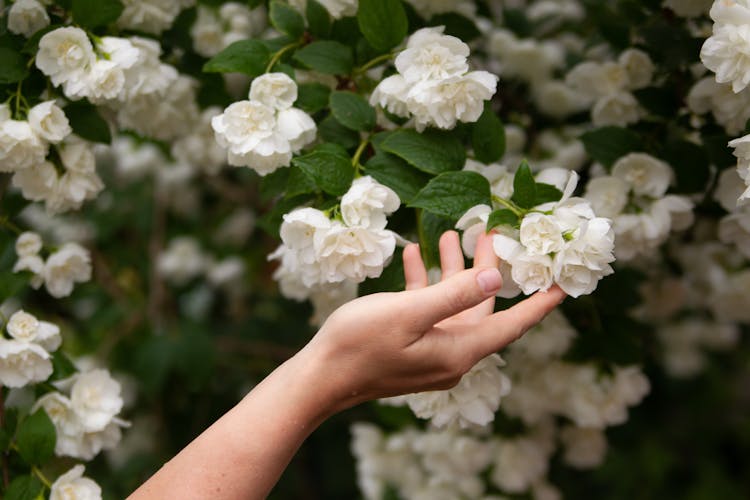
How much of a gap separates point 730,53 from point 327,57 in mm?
547

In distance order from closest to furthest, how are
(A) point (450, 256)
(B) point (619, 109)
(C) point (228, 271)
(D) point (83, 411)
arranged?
(A) point (450, 256)
(D) point (83, 411)
(B) point (619, 109)
(C) point (228, 271)

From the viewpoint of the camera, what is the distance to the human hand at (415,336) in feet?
2.84

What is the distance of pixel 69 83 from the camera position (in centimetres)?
113

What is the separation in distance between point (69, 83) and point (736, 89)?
0.89 meters

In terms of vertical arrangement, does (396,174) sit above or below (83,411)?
above

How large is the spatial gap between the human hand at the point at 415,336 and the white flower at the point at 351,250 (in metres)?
0.07

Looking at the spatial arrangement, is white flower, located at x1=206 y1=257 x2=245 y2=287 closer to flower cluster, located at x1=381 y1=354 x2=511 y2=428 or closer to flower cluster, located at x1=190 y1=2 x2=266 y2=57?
flower cluster, located at x1=190 y1=2 x2=266 y2=57

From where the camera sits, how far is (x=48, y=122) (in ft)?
3.71

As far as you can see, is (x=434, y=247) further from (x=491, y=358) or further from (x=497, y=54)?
(x=497, y=54)

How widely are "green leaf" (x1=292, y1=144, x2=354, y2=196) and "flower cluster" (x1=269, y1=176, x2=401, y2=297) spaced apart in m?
0.02

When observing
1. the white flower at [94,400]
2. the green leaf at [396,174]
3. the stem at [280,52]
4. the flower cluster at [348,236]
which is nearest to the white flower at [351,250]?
the flower cluster at [348,236]

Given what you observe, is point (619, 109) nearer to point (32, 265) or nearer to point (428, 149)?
point (428, 149)

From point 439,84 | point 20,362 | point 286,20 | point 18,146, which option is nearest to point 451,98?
point 439,84

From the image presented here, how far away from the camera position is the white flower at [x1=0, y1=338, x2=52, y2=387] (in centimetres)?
111
